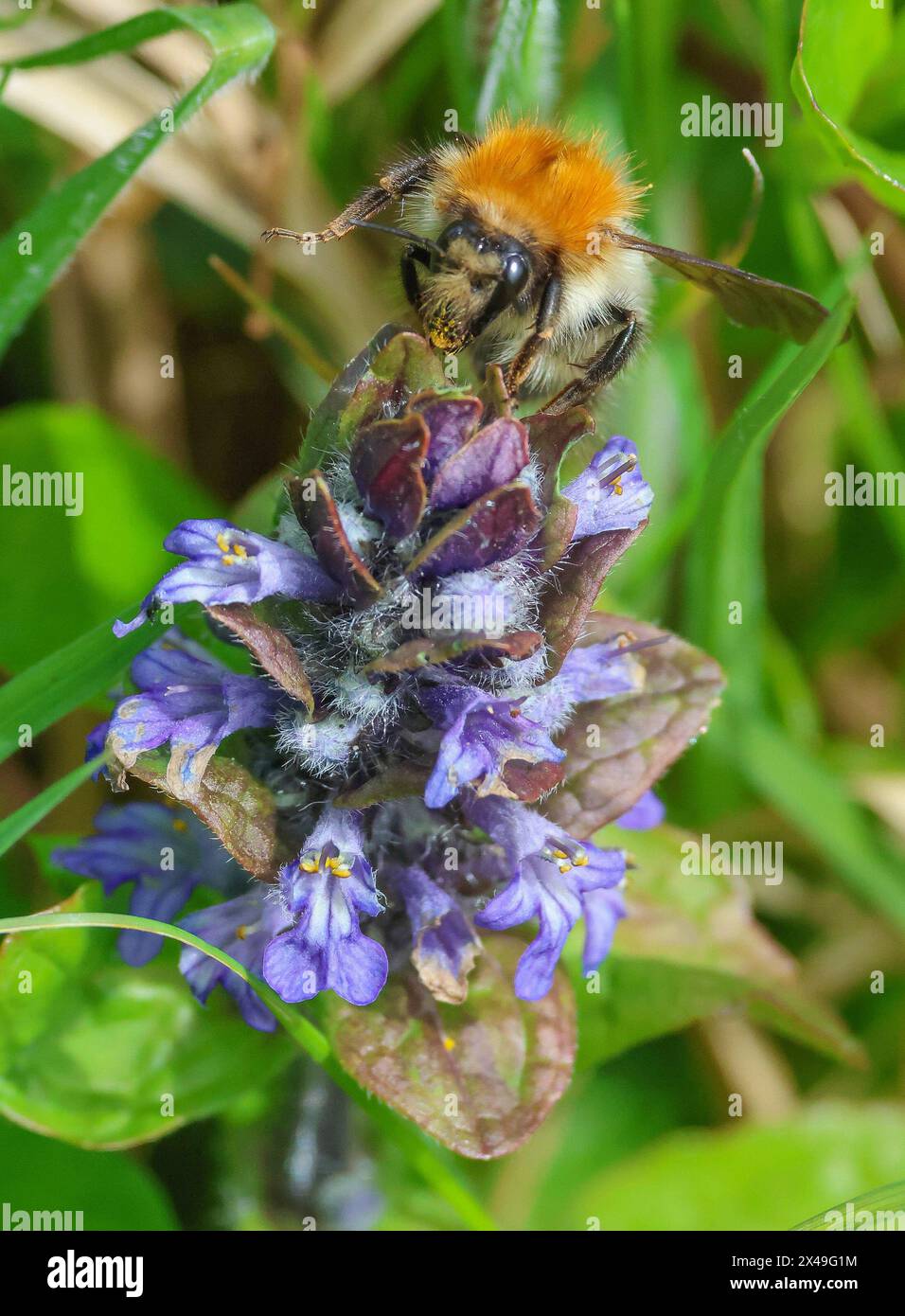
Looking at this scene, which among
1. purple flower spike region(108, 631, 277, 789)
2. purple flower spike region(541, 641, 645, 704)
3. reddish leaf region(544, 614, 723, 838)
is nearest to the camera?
purple flower spike region(108, 631, 277, 789)

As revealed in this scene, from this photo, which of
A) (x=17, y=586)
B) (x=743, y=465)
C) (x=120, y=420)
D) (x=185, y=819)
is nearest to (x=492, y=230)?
(x=743, y=465)

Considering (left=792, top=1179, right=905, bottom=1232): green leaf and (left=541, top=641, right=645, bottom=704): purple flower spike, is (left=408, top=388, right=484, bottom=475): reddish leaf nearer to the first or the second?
(left=541, top=641, right=645, bottom=704): purple flower spike

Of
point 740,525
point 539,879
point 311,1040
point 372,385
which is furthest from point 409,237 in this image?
point 311,1040

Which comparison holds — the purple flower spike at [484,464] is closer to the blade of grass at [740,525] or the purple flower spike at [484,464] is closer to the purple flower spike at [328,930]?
the purple flower spike at [328,930]

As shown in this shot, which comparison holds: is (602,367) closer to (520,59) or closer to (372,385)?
(372,385)

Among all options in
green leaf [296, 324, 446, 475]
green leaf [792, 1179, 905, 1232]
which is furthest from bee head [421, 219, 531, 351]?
green leaf [792, 1179, 905, 1232]
